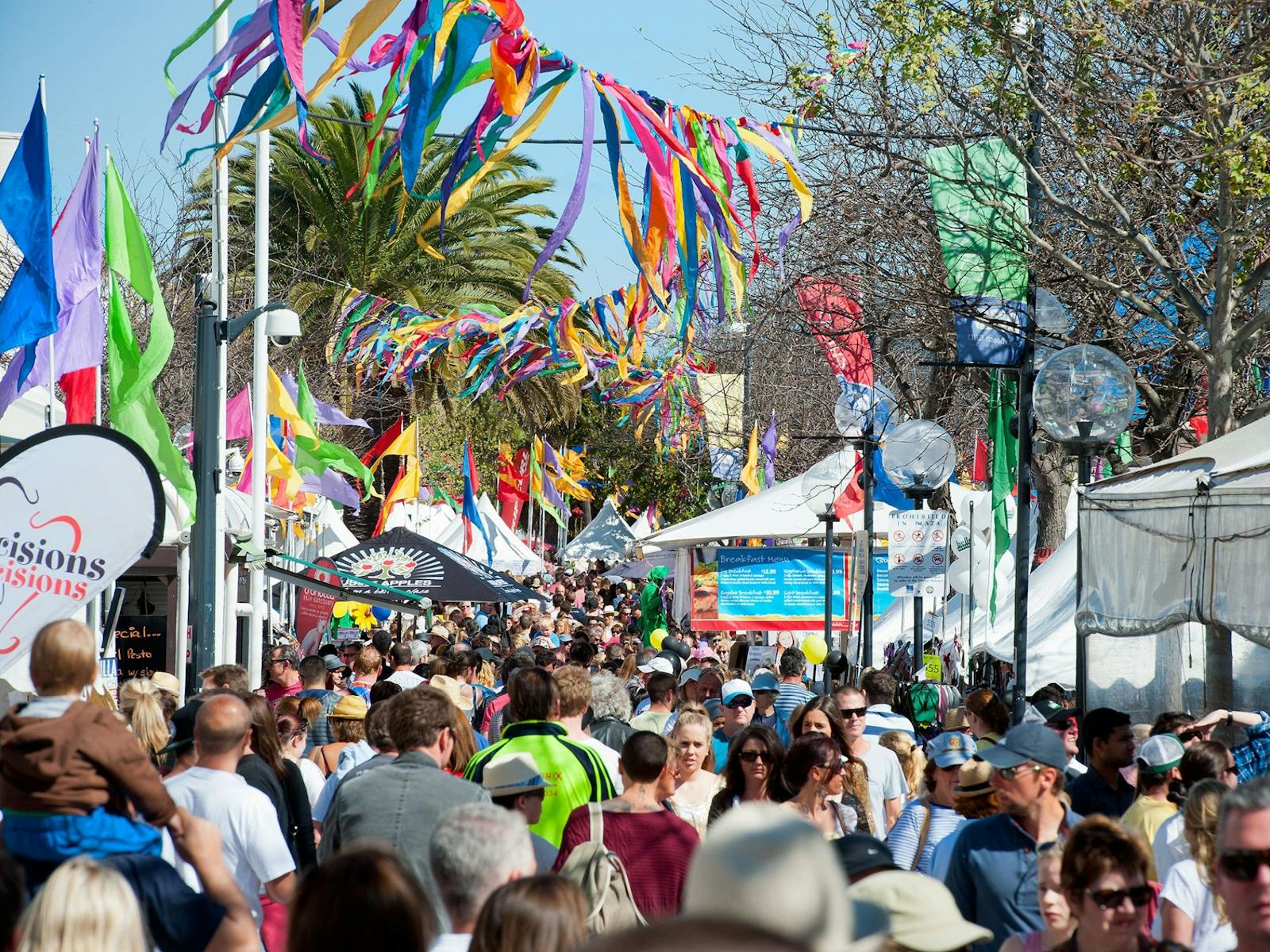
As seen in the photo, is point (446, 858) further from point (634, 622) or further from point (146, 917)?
point (634, 622)

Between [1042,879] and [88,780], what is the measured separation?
2.62 meters

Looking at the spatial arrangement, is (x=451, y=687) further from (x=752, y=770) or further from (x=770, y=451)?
(x=770, y=451)

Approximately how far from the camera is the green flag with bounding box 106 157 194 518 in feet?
41.4

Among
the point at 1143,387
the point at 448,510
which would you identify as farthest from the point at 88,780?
the point at 448,510

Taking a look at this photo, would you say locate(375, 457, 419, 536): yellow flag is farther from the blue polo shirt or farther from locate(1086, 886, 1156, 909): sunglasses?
locate(1086, 886, 1156, 909): sunglasses

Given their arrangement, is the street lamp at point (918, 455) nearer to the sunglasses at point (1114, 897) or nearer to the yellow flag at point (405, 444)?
the sunglasses at point (1114, 897)

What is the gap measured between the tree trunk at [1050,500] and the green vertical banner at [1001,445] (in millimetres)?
2935

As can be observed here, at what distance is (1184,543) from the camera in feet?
29.7

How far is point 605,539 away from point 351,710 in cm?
3263

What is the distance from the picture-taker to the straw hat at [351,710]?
26.1ft

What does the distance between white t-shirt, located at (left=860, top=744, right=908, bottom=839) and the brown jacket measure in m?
4.42

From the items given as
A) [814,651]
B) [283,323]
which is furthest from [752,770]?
[283,323]

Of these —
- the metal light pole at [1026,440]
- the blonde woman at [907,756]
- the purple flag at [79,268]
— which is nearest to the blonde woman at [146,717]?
the blonde woman at [907,756]

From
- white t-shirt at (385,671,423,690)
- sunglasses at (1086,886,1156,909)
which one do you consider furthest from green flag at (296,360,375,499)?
sunglasses at (1086,886,1156,909)
